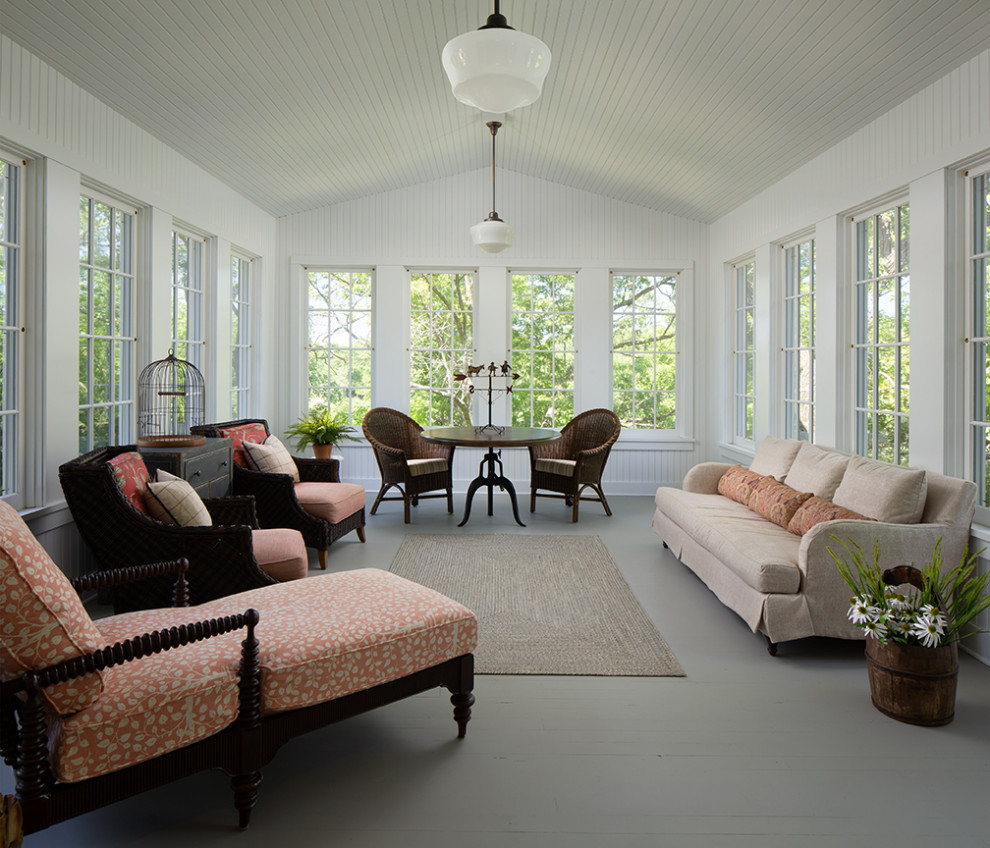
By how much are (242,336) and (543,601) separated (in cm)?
428

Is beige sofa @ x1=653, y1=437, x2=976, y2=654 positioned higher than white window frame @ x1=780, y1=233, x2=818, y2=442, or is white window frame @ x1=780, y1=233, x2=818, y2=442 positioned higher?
white window frame @ x1=780, y1=233, x2=818, y2=442

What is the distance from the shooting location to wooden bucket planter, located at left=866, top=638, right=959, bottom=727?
262cm

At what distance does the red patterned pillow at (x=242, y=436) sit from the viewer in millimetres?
5008

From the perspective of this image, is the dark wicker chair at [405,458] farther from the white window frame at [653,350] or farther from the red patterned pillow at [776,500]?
the red patterned pillow at [776,500]

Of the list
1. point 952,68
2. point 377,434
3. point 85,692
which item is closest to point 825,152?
point 952,68

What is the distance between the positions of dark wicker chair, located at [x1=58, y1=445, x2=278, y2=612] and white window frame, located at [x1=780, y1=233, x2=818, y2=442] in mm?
4051

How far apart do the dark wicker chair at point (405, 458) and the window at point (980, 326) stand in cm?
374

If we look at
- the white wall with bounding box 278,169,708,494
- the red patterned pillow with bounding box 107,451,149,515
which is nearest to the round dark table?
the white wall with bounding box 278,169,708,494

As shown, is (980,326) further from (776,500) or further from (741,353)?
(741,353)

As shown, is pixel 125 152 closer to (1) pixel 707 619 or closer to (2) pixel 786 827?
(1) pixel 707 619

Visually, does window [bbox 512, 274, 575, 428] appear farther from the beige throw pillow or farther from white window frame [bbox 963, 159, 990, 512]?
white window frame [bbox 963, 159, 990, 512]

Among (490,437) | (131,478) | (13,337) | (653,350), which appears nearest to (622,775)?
(131,478)

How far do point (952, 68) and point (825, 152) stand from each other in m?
1.41

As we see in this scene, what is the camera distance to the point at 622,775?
230cm
